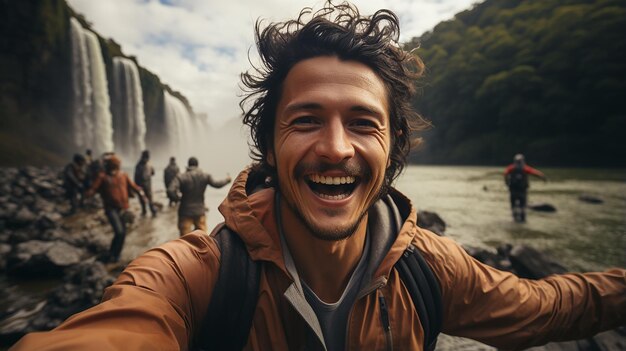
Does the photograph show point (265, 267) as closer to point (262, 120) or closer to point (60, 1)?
point (262, 120)

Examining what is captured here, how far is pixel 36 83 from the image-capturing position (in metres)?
29.9

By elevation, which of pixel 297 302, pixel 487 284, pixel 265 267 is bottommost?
pixel 487 284

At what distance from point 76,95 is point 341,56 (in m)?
38.1

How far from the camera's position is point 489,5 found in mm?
66812

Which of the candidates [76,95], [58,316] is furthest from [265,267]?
[76,95]

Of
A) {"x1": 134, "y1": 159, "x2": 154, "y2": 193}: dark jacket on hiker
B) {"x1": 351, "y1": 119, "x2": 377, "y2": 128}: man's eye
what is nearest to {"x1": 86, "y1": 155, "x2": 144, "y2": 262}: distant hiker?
{"x1": 134, "y1": 159, "x2": 154, "y2": 193}: dark jacket on hiker

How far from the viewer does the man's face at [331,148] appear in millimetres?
1726

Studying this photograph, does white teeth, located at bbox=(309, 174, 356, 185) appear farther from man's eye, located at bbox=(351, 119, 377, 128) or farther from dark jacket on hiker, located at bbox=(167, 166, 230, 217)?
dark jacket on hiker, located at bbox=(167, 166, 230, 217)

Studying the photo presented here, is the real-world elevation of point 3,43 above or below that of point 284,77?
above

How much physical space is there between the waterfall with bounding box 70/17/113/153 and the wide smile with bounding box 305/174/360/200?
36.8 metres

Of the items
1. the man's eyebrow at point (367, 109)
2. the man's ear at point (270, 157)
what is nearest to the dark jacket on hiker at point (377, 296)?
the man's ear at point (270, 157)

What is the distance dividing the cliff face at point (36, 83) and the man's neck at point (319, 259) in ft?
115

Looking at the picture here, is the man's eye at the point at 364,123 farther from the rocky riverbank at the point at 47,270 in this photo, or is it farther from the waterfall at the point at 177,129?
the waterfall at the point at 177,129

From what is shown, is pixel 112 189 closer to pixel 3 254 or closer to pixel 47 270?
pixel 47 270
